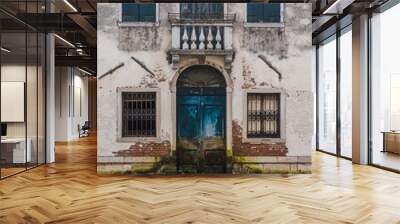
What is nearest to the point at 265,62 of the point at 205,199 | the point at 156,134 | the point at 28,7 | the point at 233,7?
the point at 233,7

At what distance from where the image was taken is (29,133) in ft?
27.2

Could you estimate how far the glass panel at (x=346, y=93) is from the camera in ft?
31.9

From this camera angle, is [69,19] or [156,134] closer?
[156,134]

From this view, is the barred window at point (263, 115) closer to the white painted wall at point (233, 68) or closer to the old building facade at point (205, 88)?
the old building facade at point (205, 88)

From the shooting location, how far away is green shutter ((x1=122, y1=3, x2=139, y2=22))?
7.49 m

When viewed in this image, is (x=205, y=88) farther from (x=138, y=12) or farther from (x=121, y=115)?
(x=138, y=12)

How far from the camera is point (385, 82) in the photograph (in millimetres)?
8508

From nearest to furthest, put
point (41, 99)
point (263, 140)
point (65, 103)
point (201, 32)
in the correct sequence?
point (201, 32)
point (263, 140)
point (41, 99)
point (65, 103)

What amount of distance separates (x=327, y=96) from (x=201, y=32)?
19.2 ft

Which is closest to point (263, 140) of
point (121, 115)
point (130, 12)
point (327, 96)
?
point (121, 115)

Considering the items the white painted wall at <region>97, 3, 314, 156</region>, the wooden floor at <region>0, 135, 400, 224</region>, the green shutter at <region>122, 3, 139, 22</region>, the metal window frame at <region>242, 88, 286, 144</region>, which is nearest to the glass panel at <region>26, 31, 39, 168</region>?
the wooden floor at <region>0, 135, 400, 224</region>

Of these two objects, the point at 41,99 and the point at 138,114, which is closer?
the point at 138,114

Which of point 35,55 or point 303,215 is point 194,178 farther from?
point 35,55

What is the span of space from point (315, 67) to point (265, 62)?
5457 mm
